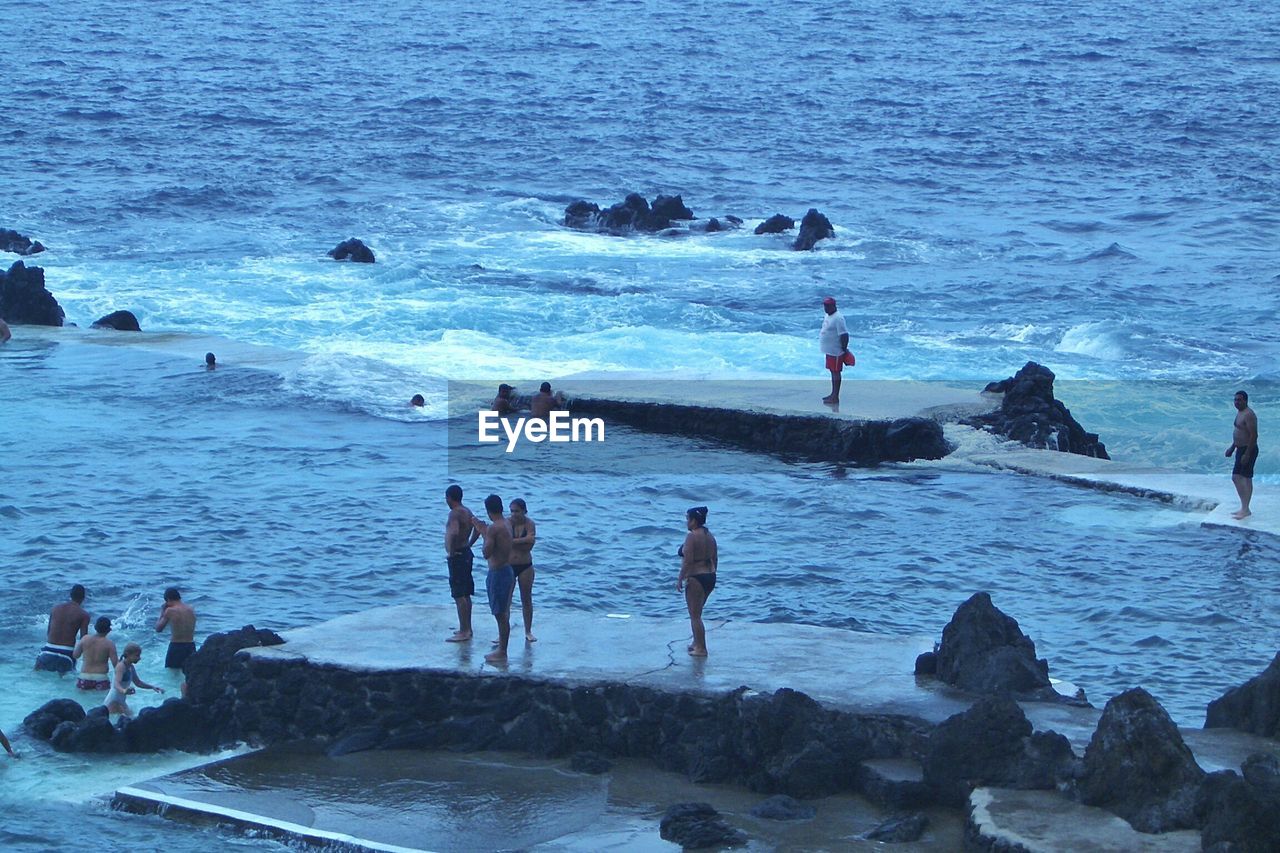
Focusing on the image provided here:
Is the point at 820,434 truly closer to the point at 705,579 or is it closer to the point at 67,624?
the point at 705,579

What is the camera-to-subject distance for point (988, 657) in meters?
12.4

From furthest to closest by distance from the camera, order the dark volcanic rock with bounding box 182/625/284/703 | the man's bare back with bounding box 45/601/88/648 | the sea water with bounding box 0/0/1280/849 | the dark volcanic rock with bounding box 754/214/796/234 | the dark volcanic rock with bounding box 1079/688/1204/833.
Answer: the dark volcanic rock with bounding box 754/214/796/234, the sea water with bounding box 0/0/1280/849, the man's bare back with bounding box 45/601/88/648, the dark volcanic rock with bounding box 182/625/284/703, the dark volcanic rock with bounding box 1079/688/1204/833

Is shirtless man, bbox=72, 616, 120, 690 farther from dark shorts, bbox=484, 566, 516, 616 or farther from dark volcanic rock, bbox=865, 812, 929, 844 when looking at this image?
dark volcanic rock, bbox=865, 812, 929, 844

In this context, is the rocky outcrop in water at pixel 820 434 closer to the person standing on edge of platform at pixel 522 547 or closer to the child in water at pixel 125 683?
the person standing on edge of platform at pixel 522 547

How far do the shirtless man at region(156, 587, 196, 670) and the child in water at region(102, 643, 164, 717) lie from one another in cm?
43

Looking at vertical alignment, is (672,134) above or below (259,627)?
above

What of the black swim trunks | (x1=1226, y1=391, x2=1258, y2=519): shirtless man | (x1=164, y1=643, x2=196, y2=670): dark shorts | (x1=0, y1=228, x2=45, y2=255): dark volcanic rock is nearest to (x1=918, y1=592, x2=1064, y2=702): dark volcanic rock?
the black swim trunks

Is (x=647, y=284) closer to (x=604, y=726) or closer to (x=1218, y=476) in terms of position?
(x=1218, y=476)

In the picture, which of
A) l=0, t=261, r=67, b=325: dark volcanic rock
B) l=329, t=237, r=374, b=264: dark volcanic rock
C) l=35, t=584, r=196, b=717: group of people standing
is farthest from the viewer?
l=329, t=237, r=374, b=264: dark volcanic rock

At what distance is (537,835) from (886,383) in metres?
13.8

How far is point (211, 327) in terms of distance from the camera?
31328 mm

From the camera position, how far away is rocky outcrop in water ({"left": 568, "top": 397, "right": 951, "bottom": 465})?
21078 millimetres

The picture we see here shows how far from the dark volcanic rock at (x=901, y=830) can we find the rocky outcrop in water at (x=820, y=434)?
10.5 m

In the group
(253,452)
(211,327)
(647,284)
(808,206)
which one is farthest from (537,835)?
(808,206)
